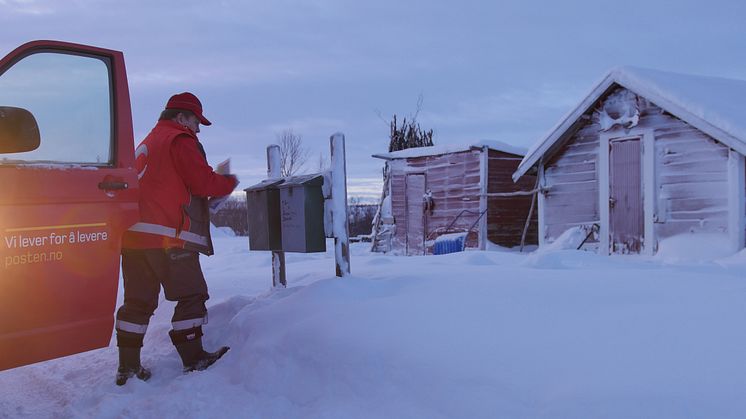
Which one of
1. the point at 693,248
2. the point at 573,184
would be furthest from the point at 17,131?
the point at 573,184

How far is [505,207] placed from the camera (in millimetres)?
17625

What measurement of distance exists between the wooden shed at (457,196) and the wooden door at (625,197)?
433cm

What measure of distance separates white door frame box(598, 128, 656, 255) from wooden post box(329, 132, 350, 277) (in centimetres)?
847

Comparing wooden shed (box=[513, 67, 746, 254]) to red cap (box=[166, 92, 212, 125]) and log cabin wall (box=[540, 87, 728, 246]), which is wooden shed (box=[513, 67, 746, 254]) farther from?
red cap (box=[166, 92, 212, 125])

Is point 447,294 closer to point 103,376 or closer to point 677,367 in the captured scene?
point 677,367

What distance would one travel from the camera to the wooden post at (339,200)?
516cm

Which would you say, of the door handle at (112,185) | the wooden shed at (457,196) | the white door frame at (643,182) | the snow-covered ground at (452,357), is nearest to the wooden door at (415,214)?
the wooden shed at (457,196)

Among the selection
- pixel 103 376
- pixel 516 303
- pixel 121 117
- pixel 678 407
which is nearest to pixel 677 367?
pixel 678 407

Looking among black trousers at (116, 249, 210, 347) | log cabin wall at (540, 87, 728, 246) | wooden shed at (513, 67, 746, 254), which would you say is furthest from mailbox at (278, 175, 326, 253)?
log cabin wall at (540, 87, 728, 246)

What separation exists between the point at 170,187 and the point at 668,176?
10.2 m

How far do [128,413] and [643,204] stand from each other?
10.8 meters

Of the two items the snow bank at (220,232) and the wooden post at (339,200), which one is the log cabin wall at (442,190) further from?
the wooden post at (339,200)

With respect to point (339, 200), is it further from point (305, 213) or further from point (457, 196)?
point (457, 196)

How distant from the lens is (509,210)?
58.1ft
